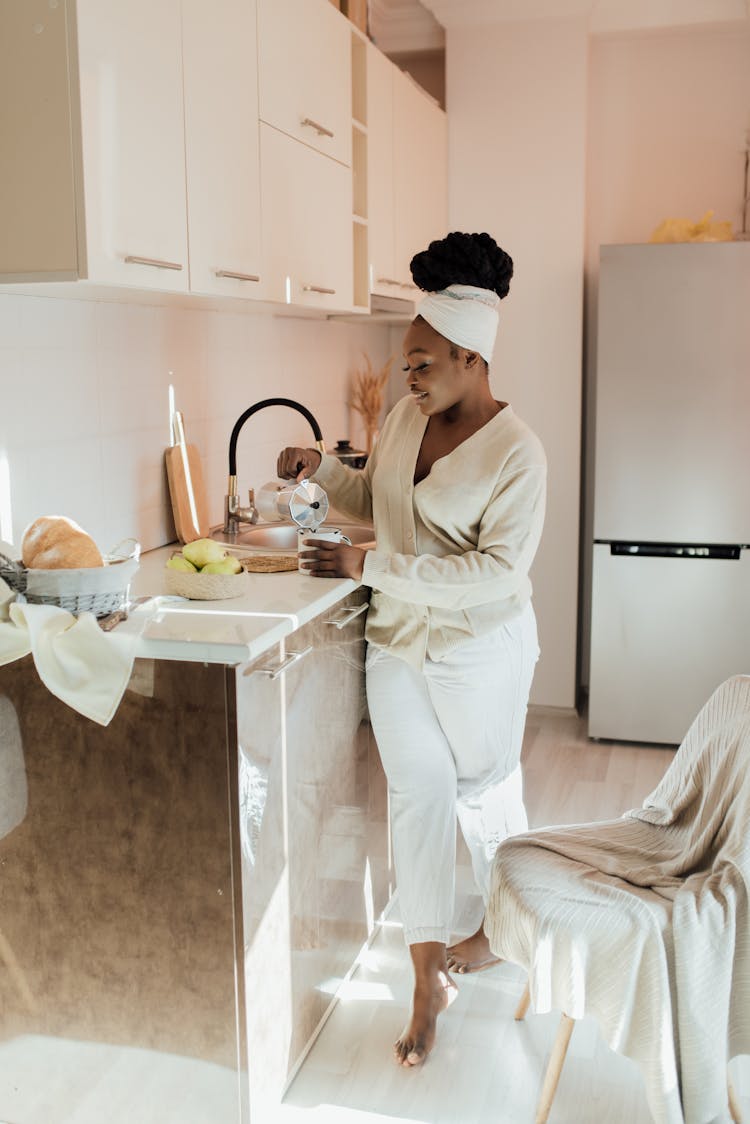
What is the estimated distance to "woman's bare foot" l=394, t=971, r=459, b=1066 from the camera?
2.08m

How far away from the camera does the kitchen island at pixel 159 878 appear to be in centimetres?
166

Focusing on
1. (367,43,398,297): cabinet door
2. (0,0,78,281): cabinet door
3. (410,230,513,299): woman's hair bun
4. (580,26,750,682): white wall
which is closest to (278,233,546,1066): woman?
(410,230,513,299): woman's hair bun

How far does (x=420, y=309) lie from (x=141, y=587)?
0.75 meters

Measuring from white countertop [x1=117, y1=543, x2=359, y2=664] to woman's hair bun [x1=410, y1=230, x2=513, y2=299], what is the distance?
0.60 meters

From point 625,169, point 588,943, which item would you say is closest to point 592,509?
point 625,169

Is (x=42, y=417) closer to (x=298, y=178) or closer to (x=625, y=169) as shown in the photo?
(x=298, y=178)

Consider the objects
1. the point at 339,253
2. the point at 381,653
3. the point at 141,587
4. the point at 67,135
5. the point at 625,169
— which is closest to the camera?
the point at 67,135

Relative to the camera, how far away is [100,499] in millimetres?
2281

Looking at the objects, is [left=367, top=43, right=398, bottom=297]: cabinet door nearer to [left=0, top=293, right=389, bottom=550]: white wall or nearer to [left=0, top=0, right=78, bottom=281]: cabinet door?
A: [left=0, top=293, right=389, bottom=550]: white wall

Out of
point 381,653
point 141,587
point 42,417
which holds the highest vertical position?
point 42,417

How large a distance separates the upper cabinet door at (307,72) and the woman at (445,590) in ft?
1.92

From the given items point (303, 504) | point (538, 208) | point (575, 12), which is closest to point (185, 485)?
point (303, 504)

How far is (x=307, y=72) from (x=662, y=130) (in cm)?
187

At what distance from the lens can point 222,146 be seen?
7.00 feet
